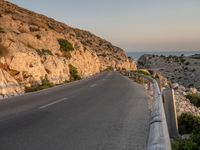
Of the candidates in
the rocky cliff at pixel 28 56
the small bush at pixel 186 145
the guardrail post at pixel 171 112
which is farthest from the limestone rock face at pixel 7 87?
the small bush at pixel 186 145

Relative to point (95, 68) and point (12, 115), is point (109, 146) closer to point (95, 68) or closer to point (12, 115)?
point (12, 115)

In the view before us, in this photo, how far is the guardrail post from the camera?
8.50 m

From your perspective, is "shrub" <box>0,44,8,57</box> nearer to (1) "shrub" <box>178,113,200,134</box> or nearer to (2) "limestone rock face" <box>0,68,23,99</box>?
(2) "limestone rock face" <box>0,68,23,99</box>

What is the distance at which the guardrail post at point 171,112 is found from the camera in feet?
27.9

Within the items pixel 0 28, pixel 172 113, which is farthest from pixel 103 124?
pixel 0 28

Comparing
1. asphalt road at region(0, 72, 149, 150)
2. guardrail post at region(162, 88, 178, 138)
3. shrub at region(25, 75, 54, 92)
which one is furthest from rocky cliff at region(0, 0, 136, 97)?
guardrail post at region(162, 88, 178, 138)

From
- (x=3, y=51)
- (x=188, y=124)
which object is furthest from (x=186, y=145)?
(x=3, y=51)

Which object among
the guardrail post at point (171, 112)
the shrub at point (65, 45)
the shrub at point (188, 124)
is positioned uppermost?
the shrub at point (65, 45)

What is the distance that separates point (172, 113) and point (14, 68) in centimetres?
2529

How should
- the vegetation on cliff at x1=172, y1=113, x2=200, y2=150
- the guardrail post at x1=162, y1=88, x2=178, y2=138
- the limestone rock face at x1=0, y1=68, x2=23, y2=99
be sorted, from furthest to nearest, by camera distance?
1. the limestone rock face at x1=0, y1=68, x2=23, y2=99
2. the guardrail post at x1=162, y1=88, x2=178, y2=138
3. the vegetation on cliff at x1=172, y1=113, x2=200, y2=150

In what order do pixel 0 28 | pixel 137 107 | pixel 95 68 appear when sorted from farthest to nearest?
pixel 95 68
pixel 0 28
pixel 137 107

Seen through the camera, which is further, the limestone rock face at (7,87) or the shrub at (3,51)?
the shrub at (3,51)

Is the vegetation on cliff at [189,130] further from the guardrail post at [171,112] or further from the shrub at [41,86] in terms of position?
the shrub at [41,86]

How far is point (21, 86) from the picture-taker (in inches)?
1172
